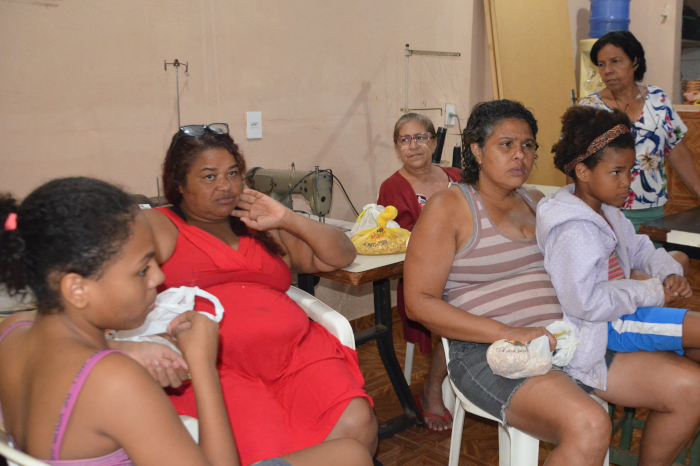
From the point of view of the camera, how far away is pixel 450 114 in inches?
175

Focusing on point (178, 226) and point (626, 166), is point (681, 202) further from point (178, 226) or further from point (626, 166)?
point (178, 226)

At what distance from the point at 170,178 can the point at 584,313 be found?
133 cm

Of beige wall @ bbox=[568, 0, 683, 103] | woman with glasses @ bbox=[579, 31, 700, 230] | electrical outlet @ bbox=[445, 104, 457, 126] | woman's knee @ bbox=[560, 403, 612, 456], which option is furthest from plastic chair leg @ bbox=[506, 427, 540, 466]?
beige wall @ bbox=[568, 0, 683, 103]

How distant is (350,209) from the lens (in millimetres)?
3854

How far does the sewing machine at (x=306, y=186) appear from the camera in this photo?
2393mm

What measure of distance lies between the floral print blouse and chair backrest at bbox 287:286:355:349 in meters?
1.84

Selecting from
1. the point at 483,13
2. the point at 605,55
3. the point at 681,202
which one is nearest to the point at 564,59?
the point at 483,13

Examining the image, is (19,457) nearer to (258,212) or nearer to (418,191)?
(258,212)

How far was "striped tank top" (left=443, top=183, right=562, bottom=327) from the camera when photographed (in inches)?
71.4

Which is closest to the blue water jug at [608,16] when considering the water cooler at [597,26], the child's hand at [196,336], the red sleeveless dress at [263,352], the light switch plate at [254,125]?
the water cooler at [597,26]

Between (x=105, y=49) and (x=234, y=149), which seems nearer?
(x=234, y=149)

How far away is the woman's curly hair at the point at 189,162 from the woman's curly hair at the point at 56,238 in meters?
0.85

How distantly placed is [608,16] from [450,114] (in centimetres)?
176

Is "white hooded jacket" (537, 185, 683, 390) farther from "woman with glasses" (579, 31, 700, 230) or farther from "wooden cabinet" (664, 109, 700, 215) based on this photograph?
"wooden cabinet" (664, 109, 700, 215)
